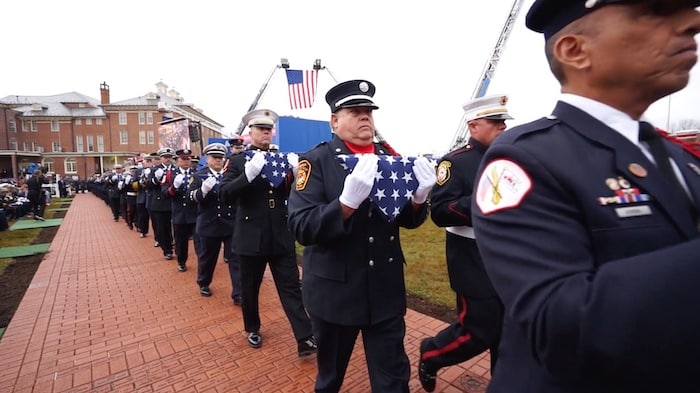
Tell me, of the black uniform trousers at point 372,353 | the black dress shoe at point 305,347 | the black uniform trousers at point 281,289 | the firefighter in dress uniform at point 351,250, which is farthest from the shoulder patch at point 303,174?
the black dress shoe at point 305,347

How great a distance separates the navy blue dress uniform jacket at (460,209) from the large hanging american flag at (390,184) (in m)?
0.58

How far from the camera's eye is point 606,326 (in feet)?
2.43

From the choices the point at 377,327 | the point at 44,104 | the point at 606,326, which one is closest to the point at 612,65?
the point at 606,326

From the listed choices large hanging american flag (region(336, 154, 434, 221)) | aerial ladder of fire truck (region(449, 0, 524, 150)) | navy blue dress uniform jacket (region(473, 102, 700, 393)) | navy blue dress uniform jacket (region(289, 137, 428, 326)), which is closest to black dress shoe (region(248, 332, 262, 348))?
navy blue dress uniform jacket (region(289, 137, 428, 326))

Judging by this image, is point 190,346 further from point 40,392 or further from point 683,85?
point 683,85

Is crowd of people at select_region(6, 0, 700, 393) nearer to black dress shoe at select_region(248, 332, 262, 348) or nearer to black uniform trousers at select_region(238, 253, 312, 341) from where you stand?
black uniform trousers at select_region(238, 253, 312, 341)

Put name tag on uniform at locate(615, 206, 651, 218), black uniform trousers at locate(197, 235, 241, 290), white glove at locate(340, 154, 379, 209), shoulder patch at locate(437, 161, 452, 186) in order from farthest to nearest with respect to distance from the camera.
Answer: black uniform trousers at locate(197, 235, 241, 290)
shoulder patch at locate(437, 161, 452, 186)
white glove at locate(340, 154, 379, 209)
name tag on uniform at locate(615, 206, 651, 218)

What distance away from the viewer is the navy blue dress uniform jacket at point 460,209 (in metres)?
2.67

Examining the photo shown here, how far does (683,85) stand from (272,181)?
330cm

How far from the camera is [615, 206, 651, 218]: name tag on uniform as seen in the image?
2.92 ft

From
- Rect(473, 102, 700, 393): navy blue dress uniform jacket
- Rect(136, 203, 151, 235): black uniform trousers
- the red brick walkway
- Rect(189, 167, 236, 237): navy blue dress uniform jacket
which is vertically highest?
Rect(473, 102, 700, 393): navy blue dress uniform jacket

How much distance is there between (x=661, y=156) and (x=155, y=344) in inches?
185

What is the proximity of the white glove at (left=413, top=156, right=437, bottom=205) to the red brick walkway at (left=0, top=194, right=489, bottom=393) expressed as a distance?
184cm

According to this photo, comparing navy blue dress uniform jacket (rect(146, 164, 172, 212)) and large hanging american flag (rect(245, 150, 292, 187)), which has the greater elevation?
large hanging american flag (rect(245, 150, 292, 187))
